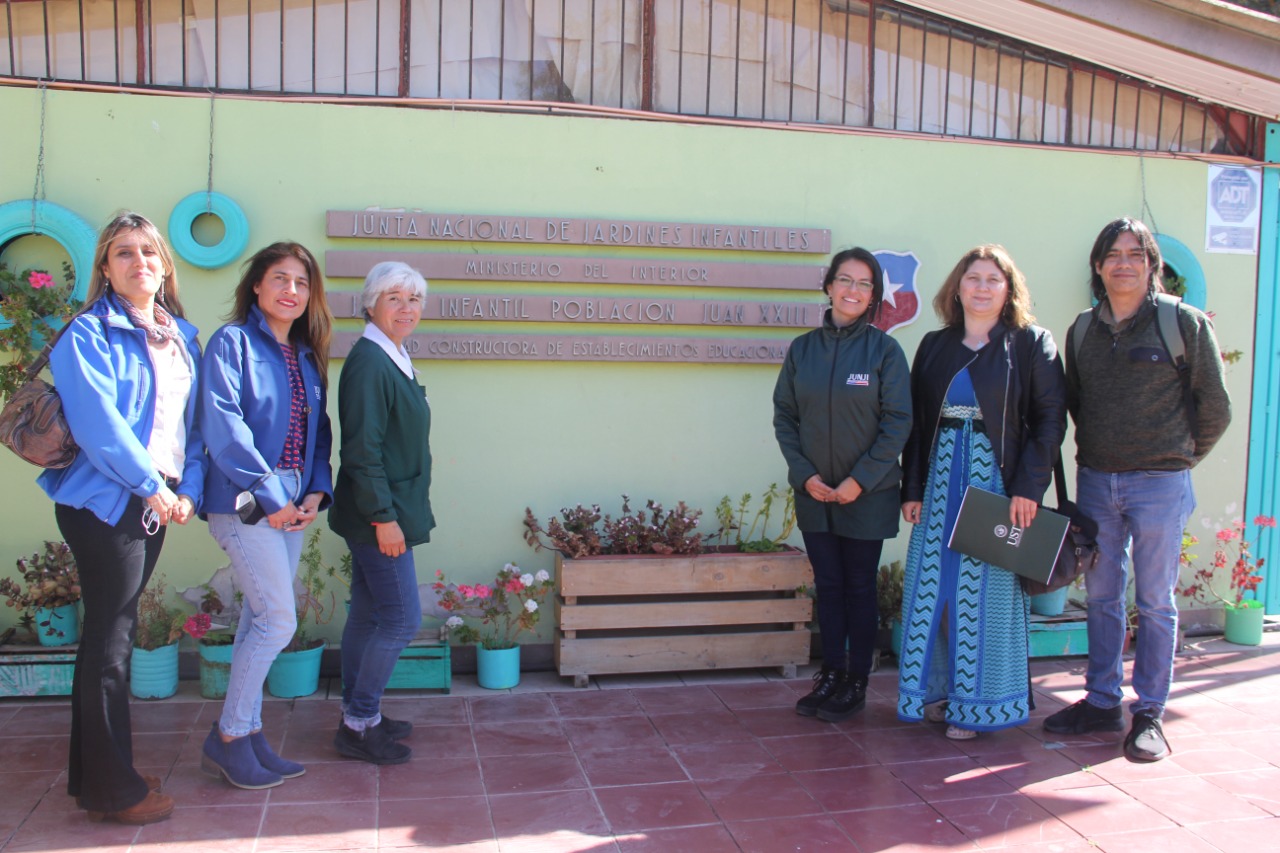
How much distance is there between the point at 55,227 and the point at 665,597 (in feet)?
10.2

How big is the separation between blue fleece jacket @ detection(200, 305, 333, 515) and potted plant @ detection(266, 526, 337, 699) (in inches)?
45.2

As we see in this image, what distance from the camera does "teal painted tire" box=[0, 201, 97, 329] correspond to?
14.2 ft

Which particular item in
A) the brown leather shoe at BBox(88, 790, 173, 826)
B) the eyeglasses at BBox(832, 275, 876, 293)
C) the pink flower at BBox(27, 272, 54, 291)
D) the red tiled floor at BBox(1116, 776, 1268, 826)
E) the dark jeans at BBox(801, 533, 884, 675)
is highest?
the eyeglasses at BBox(832, 275, 876, 293)

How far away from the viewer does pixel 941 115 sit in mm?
5430

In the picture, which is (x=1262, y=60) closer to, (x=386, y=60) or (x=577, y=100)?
(x=577, y=100)

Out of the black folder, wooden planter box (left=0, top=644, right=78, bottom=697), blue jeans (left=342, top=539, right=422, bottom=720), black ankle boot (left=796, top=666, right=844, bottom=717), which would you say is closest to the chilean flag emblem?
the black folder

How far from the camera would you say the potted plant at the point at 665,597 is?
461cm

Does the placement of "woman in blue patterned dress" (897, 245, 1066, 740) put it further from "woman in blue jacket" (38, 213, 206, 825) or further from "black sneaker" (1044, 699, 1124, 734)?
"woman in blue jacket" (38, 213, 206, 825)

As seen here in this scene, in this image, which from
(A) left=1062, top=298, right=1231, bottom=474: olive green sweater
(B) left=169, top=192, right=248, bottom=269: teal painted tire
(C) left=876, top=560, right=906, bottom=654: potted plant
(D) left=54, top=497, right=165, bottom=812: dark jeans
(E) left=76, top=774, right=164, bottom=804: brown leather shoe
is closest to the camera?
(D) left=54, top=497, right=165, bottom=812: dark jeans

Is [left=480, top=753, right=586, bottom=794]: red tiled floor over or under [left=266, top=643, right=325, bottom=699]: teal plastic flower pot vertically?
under

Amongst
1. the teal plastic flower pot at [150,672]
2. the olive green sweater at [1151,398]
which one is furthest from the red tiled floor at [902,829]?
the teal plastic flower pot at [150,672]

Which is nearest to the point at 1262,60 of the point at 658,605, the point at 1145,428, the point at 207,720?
the point at 1145,428

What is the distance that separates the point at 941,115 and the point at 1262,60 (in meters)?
1.56

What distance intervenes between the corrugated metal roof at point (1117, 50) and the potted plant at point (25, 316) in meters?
4.24
